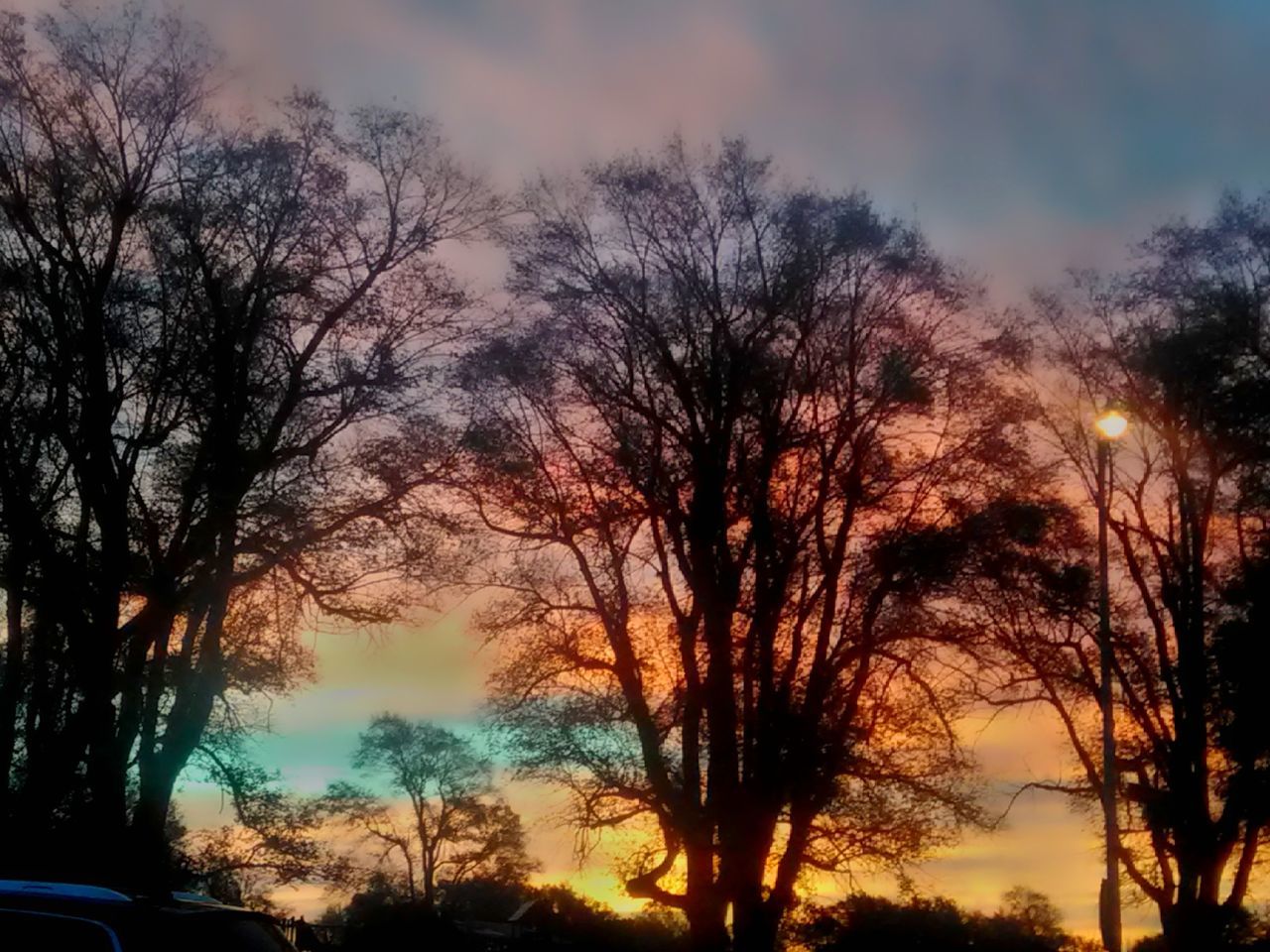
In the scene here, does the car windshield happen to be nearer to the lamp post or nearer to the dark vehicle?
the dark vehicle

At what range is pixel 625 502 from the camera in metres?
25.2

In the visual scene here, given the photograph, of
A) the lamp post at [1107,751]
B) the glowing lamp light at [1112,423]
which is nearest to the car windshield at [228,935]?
the glowing lamp light at [1112,423]

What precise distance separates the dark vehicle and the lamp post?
57.2 ft

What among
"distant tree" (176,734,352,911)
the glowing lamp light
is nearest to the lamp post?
the glowing lamp light

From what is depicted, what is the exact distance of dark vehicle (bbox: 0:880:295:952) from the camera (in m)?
6.59

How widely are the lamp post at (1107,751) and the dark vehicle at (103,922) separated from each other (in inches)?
687

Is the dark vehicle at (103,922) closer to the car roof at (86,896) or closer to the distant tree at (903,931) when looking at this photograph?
the car roof at (86,896)

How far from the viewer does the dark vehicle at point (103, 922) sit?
6.59m

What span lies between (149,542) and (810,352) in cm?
1209

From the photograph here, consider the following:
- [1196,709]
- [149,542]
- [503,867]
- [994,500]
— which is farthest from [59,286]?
[503,867]

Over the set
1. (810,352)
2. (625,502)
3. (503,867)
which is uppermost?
(810,352)

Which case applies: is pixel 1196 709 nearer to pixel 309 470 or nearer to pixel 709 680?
pixel 709 680

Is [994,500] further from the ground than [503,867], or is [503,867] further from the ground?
[994,500]

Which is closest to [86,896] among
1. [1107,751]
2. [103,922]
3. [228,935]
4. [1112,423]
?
[103,922]
